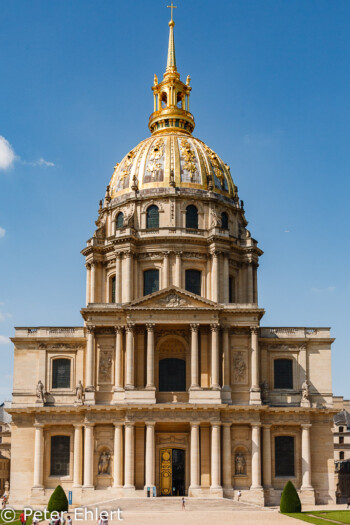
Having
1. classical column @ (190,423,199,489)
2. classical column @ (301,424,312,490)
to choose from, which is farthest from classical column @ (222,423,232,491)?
classical column @ (301,424,312,490)

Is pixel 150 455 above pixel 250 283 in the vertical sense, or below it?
below

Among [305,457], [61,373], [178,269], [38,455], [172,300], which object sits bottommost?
[305,457]

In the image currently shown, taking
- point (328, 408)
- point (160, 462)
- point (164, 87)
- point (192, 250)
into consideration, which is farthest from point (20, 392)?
point (164, 87)

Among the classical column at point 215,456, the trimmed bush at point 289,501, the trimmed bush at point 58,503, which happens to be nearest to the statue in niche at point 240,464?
the classical column at point 215,456

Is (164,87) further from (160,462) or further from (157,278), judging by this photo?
(160,462)

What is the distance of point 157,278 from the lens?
7344cm

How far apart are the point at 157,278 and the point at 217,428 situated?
16.9m

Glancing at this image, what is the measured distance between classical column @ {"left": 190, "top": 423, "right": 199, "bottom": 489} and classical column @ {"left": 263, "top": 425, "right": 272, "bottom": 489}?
5.71 metres

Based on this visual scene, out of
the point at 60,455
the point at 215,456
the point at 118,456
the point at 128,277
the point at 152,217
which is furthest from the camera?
the point at 152,217

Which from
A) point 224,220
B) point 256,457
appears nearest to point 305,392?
point 256,457

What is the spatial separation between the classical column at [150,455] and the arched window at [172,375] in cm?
448

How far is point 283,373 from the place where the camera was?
67062mm

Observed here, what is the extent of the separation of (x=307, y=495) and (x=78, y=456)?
1814 centimetres

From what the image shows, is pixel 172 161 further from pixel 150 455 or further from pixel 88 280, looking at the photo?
pixel 150 455
